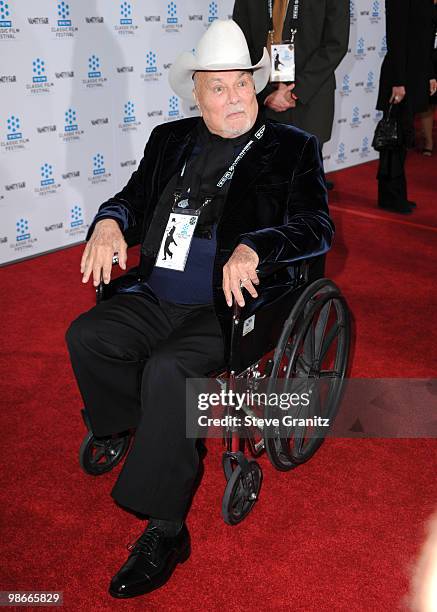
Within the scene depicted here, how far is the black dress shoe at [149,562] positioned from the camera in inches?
77.0

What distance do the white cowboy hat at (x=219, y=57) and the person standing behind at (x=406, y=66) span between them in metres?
2.74

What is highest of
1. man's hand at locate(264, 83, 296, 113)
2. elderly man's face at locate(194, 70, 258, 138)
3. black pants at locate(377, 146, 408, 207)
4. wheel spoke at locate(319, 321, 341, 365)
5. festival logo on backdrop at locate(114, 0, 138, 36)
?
festival logo on backdrop at locate(114, 0, 138, 36)

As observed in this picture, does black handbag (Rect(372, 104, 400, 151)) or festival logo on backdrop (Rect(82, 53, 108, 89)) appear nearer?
festival logo on backdrop (Rect(82, 53, 108, 89))

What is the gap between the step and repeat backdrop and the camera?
13.6 feet

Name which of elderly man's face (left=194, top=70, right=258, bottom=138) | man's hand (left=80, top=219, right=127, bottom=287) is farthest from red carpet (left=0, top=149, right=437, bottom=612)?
elderly man's face (left=194, top=70, right=258, bottom=138)

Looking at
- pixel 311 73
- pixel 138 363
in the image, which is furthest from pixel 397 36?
pixel 138 363

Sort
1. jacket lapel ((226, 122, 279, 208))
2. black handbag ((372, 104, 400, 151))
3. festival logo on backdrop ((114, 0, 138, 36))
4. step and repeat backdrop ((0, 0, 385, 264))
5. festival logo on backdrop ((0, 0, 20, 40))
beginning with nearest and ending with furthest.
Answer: jacket lapel ((226, 122, 279, 208)), festival logo on backdrop ((0, 0, 20, 40)), step and repeat backdrop ((0, 0, 385, 264)), festival logo on backdrop ((114, 0, 138, 36)), black handbag ((372, 104, 400, 151))

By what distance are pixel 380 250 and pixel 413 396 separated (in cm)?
186

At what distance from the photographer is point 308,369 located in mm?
2361

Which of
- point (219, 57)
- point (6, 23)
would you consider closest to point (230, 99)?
point (219, 57)

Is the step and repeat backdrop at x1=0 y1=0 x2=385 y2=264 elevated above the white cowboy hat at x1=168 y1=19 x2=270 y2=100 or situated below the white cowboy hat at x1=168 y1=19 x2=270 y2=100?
below

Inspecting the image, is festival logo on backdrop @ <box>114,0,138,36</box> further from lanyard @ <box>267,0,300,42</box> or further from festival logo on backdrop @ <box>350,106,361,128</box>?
festival logo on backdrop @ <box>350,106,361,128</box>

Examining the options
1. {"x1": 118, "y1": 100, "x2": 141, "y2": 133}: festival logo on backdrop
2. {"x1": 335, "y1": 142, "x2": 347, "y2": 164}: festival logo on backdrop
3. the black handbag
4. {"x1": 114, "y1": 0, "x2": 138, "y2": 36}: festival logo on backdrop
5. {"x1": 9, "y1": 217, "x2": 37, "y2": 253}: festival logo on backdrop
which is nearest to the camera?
{"x1": 9, "y1": 217, "x2": 37, "y2": 253}: festival logo on backdrop

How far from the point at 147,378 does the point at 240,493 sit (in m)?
0.49
